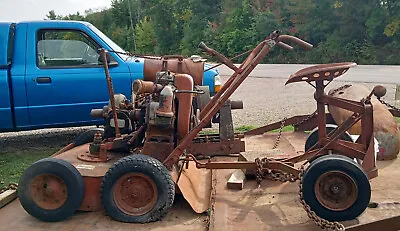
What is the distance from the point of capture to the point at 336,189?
14.2 feet

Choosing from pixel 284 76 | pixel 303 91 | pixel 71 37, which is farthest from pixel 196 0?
pixel 71 37

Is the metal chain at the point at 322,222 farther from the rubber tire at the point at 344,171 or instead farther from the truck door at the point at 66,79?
the truck door at the point at 66,79

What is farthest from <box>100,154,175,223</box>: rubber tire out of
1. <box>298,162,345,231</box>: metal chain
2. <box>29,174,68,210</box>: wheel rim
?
<box>298,162,345,231</box>: metal chain

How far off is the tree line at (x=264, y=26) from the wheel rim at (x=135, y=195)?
2564cm

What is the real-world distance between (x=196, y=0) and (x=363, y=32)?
13621 millimetres

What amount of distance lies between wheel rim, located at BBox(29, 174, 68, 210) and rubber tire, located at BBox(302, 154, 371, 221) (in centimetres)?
204

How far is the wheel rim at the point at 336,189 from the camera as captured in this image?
169 inches

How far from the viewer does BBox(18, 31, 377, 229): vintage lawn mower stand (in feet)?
14.2

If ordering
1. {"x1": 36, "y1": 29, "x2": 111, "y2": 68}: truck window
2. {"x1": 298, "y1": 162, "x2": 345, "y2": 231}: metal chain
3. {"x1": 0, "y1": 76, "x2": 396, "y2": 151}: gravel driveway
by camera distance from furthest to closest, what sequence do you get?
{"x1": 0, "y1": 76, "x2": 396, "y2": 151}: gravel driveway, {"x1": 36, "y1": 29, "x2": 111, "y2": 68}: truck window, {"x1": 298, "y1": 162, "x2": 345, "y2": 231}: metal chain

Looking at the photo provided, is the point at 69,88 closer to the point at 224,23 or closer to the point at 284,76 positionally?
the point at 284,76

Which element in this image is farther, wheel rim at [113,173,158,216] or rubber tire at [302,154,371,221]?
wheel rim at [113,173,158,216]

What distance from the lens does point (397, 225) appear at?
3.79 m

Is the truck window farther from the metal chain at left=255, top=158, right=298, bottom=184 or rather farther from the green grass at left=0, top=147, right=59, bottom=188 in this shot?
the metal chain at left=255, top=158, right=298, bottom=184

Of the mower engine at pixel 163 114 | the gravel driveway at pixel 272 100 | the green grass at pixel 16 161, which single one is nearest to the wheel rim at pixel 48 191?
the mower engine at pixel 163 114
